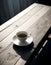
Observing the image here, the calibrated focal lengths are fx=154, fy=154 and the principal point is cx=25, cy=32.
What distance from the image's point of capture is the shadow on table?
45.5 inches

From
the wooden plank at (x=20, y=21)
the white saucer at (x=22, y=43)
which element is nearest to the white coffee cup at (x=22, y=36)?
the white saucer at (x=22, y=43)

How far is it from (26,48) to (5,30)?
39 centimetres

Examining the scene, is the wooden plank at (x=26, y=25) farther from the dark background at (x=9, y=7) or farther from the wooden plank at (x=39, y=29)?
the dark background at (x=9, y=7)

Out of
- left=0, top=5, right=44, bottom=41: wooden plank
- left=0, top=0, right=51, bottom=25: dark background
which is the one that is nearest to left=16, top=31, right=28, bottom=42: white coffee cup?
left=0, top=5, right=44, bottom=41: wooden plank

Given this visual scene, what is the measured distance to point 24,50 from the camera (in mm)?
Answer: 1215

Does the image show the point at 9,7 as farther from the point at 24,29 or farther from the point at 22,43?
the point at 22,43

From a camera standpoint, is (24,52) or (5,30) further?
(5,30)

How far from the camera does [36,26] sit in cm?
162

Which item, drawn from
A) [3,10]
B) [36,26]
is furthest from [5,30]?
[3,10]

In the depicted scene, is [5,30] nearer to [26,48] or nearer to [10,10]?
[26,48]

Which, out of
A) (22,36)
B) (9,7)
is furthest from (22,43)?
(9,7)

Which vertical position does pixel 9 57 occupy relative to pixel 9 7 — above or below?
above

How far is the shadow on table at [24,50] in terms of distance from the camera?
45.5 inches

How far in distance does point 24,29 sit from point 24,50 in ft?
1.21
